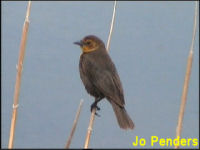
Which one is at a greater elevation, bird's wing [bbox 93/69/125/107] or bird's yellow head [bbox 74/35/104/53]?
bird's yellow head [bbox 74/35/104/53]

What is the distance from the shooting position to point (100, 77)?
2891 mm

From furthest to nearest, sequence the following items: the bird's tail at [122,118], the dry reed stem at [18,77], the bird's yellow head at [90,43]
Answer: the bird's yellow head at [90,43] < the bird's tail at [122,118] < the dry reed stem at [18,77]

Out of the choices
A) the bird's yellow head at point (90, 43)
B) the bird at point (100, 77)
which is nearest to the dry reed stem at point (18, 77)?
the bird at point (100, 77)

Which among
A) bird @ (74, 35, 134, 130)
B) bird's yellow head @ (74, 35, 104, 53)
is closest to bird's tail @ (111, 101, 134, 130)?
bird @ (74, 35, 134, 130)

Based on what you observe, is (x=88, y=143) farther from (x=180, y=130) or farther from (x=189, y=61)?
(x=189, y=61)

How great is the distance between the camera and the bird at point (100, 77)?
2805 millimetres

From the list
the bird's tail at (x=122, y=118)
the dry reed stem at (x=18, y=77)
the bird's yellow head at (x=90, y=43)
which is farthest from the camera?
the bird's yellow head at (x=90, y=43)

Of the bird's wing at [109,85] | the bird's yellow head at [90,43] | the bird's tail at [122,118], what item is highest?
the bird's yellow head at [90,43]

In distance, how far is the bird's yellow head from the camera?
309 centimetres

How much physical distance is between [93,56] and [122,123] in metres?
0.52

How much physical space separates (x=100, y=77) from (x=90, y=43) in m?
0.32

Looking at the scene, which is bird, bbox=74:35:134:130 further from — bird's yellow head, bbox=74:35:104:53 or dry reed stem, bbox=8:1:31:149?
dry reed stem, bbox=8:1:31:149

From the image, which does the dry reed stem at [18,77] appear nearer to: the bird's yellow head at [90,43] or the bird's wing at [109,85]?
the bird's wing at [109,85]

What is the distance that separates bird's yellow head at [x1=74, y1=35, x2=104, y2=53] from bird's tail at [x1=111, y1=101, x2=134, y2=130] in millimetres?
483
